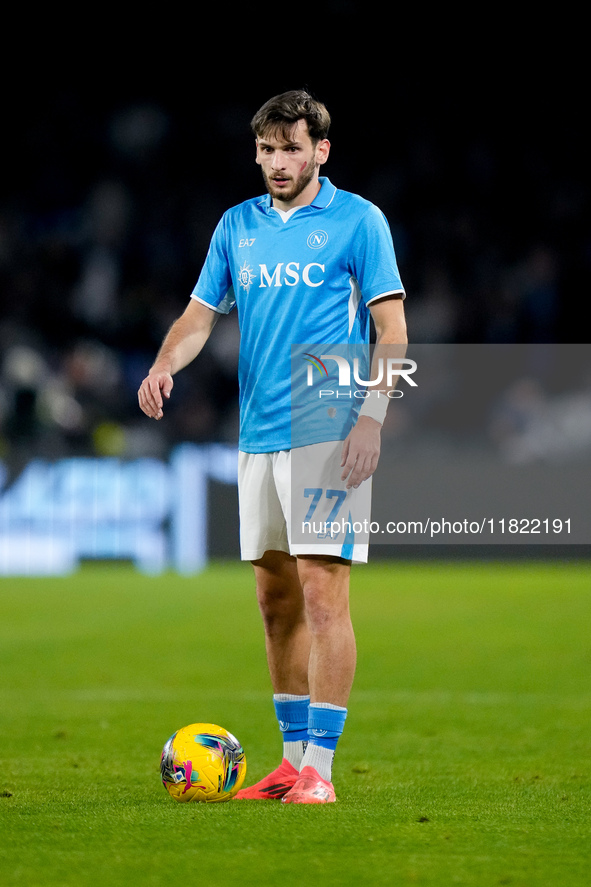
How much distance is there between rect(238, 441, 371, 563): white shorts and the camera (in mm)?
3979

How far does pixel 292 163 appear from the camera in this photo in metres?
4.14

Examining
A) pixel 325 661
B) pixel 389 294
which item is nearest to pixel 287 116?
pixel 389 294

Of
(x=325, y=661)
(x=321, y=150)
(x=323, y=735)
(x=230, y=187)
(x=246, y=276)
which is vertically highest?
(x=230, y=187)

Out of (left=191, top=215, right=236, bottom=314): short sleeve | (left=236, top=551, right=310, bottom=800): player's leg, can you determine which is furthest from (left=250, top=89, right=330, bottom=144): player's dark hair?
(left=236, top=551, right=310, bottom=800): player's leg

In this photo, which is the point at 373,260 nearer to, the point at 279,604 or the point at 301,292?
the point at 301,292

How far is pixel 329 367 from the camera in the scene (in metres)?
4.13

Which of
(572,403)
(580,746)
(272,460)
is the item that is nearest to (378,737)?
(580,746)

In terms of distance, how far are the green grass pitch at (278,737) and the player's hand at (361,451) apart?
1.01 m

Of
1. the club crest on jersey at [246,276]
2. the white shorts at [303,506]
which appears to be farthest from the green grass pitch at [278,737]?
the club crest on jersey at [246,276]

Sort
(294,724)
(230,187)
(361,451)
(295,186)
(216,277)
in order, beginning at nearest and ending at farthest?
(361,451) < (295,186) < (294,724) < (216,277) < (230,187)

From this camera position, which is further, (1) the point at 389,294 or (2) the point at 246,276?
(2) the point at 246,276

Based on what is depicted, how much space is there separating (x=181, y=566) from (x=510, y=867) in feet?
34.1

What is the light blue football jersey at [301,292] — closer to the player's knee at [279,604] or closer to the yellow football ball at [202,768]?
the player's knee at [279,604]

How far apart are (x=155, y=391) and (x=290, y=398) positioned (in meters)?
0.44
